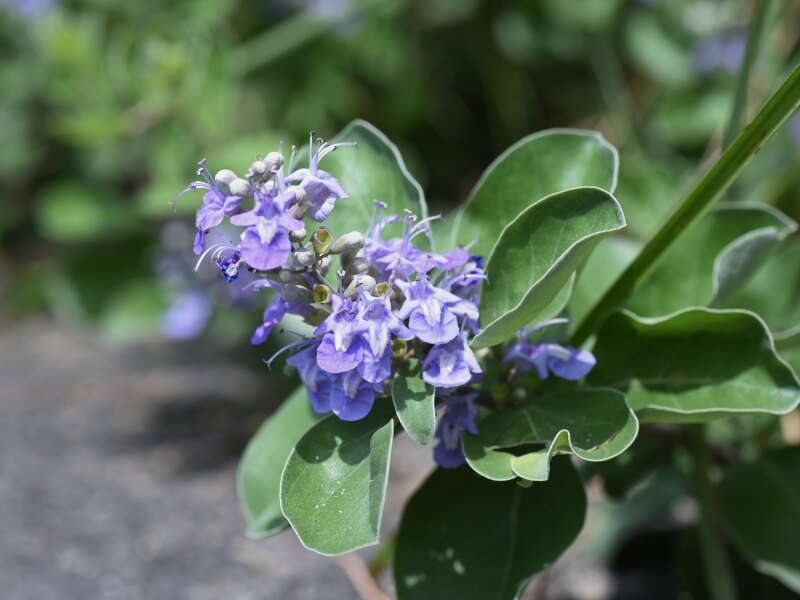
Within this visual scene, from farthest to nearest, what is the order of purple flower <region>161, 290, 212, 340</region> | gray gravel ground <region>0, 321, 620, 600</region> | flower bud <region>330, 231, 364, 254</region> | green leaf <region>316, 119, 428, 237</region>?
purple flower <region>161, 290, 212, 340</region> < gray gravel ground <region>0, 321, 620, 600</region> < green leaf <region>316, 119, 428, 237</region> < flower bud <region>330, 231, 364, 254</region>

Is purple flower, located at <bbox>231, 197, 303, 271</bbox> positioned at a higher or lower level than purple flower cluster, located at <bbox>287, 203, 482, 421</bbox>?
higher

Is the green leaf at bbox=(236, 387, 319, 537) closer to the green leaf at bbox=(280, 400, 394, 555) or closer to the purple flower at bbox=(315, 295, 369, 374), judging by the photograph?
the green leaf at bbox=(280, 400, 394, 555)

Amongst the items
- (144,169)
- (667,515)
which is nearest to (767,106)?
(667,515)

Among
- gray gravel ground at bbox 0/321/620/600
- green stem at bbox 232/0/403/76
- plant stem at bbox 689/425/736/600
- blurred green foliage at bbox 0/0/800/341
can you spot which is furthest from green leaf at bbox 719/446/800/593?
green stem at bbox 232/0/403/76

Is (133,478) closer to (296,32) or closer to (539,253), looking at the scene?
(539,253)

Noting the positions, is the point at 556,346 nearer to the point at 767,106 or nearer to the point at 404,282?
the point at 404,282

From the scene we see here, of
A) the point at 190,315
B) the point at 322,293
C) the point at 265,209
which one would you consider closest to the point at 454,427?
the point at 322,293
